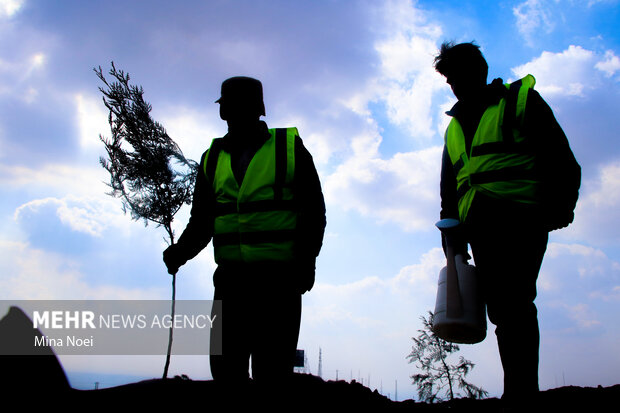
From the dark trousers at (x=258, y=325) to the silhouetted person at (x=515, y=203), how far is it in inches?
51.3

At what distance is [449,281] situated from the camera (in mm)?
3244

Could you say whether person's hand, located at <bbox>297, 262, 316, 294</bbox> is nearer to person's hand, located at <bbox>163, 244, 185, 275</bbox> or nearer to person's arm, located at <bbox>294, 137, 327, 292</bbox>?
person's arm, located at <bbox>294, 137, 327, 292</bbox>

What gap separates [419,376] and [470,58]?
37.3 ft

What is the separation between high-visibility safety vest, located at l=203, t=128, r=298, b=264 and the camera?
3.01 meters

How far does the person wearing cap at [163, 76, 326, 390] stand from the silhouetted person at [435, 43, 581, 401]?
1110 mm

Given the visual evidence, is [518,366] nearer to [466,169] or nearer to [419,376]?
[466,169]

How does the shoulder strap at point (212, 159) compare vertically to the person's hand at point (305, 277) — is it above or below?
above

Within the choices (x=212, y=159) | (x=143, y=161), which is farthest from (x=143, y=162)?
(x=212, y=159)

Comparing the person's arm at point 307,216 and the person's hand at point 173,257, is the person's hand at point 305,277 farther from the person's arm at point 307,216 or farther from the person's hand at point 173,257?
the person's hand at point 173,257

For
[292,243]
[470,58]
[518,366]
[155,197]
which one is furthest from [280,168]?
[155,197]

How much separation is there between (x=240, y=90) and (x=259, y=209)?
2.97ft

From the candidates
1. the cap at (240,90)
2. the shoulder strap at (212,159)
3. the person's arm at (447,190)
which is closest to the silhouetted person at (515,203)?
the person's arm at (447,190)

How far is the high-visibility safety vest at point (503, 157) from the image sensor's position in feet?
10.0

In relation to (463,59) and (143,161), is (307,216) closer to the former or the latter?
(463,59)
